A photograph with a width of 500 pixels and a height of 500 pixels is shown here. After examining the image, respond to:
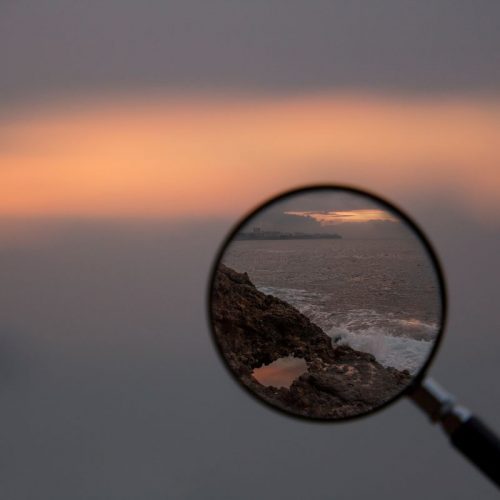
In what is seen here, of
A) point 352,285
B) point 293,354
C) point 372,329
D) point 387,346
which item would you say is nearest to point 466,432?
point 387,346

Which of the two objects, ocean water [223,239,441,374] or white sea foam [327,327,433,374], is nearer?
white sea foam [327,327,433,374]

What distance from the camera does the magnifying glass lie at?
415 cm

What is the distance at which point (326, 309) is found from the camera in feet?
17.3

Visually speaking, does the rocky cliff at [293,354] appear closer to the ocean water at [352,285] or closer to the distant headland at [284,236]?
the ocean water at [352,285]

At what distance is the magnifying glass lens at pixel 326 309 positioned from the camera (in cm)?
425

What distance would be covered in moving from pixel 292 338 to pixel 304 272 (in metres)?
0.50

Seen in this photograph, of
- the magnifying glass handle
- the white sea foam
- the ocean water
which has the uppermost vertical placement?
the ocean water

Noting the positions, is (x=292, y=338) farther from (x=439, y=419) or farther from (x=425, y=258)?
(x=439, y=419)

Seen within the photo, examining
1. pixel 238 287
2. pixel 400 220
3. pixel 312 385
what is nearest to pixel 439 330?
pixel 400 220

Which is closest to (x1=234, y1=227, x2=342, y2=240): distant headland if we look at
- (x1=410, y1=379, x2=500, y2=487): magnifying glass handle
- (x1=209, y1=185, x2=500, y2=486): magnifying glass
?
(x1=209, y1=185, x2=500, y2=486): magnifying glass

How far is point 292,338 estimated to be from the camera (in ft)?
17.2

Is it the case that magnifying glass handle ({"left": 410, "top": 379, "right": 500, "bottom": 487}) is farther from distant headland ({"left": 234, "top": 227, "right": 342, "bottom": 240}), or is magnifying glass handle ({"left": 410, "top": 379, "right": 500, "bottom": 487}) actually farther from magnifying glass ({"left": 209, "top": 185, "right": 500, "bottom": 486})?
distant headland ({"left": 234, "top": 227, "right": 342, "bottom": 240})

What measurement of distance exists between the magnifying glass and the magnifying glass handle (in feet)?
0.39

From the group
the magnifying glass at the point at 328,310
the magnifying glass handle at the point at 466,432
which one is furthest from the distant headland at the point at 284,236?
the magnifying glass handle at the point at 466,432
